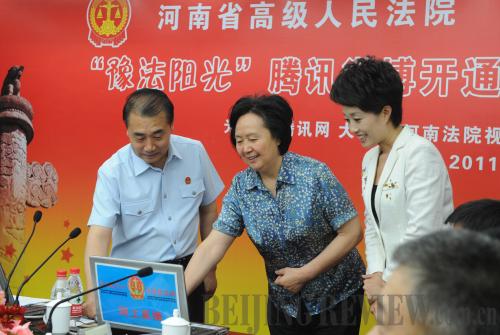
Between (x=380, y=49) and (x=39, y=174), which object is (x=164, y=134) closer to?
(x=380, y=49)

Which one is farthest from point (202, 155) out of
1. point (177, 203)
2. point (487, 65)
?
point (487, 65)

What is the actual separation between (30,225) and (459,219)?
126 inches

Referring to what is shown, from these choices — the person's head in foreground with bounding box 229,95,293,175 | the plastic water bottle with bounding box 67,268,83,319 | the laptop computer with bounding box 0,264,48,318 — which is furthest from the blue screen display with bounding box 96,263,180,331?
the person's head in foreground with bounding box 229,95,293,175

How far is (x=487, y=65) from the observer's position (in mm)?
3068

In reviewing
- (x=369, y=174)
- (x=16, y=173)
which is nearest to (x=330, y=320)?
(x=369, y=174)

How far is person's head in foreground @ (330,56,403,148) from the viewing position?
225 centimetres

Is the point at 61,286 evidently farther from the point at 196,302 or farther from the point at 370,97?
the point at 370,97

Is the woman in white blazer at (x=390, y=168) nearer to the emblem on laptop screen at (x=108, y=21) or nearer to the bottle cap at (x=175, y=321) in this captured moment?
the bottle cap at (x=175, y=321)

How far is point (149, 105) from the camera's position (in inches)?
98.7

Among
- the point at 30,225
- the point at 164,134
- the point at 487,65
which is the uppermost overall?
the point at 487,65

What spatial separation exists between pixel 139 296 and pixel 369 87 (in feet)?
3.33

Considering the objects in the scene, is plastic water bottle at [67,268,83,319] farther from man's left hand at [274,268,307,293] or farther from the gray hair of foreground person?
the gray hair of foreground person

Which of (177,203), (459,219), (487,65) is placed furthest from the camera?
(487,65)

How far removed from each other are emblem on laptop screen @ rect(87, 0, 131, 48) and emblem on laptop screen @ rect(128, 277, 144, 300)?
7.14 feet
